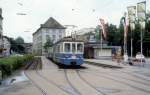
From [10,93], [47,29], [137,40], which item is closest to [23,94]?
[10,93]

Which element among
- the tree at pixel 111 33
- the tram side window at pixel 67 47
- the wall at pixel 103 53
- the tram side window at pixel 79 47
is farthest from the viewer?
the tree at pixel 111 33

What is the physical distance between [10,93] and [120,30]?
83086 mm

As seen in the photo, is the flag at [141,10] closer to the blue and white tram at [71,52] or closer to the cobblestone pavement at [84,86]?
the blue and white tram at [71,52]

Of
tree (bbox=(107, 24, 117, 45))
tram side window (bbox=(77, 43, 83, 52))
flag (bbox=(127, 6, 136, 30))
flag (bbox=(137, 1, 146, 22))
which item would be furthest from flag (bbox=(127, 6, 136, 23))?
tree (bbox=(107, 24, 117, 45))

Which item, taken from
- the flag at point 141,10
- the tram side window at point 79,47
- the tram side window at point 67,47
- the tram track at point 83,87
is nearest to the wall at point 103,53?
the flag at point 141,10

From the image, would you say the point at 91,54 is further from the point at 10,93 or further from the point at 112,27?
the point at 10,93

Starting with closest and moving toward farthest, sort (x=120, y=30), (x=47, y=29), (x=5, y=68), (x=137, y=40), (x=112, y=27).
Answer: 1. (x=5, y=68)
2. (x=137, y=40)
3. (x=120, y=30)
4. (x=112, y=27)
5. (x=47, y=29)

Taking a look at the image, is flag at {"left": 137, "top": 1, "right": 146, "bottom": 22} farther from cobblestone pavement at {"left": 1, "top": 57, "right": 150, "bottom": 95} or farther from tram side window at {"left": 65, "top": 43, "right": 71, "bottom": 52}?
cobblestone pavement at {"left": 1, "top": 57, "right": 150, "bottom": 95}

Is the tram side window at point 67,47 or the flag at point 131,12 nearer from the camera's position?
the tram side window at point 67,47

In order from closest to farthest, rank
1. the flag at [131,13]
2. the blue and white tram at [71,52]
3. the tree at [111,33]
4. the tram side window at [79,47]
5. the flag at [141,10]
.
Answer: the blue and white tram at [71,52]
the tram side window at [79,47]
the flag at [141,10]
the flag at [131,13]
the tree at [111,33]

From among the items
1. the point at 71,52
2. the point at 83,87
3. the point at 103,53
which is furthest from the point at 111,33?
the point at 83,87

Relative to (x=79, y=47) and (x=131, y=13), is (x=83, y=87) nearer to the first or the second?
(x=79, y=47)

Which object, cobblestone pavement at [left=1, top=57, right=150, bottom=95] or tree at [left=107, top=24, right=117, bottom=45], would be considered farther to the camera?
tree at [left=107, top=24, right=117, bottom=45]

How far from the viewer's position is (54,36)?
474 feet
